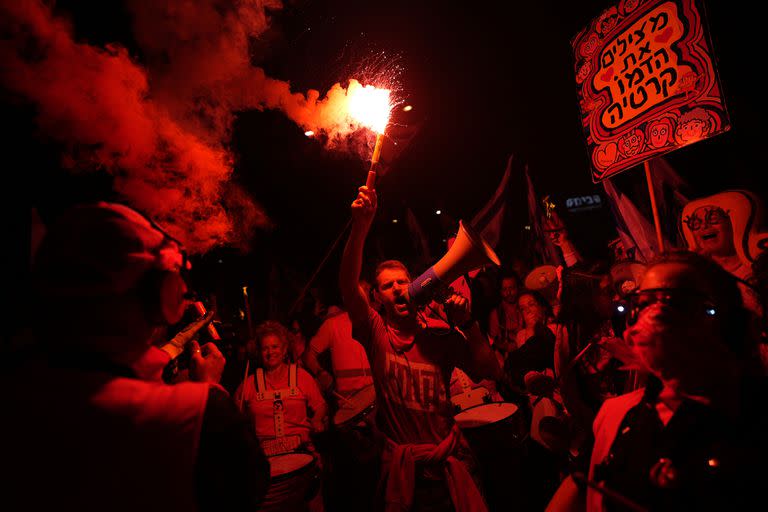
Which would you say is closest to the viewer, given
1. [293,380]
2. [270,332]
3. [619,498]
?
[619,498]

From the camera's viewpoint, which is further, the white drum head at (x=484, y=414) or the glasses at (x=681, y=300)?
the white drum head at (x=484, y=414)

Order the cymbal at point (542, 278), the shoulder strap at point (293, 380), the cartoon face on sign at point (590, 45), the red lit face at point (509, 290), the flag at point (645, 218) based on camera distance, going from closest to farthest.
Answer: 1. the cartoon face on sign at point (590, 45)
2. the shoulder strap at point (293, 380)
3. the flag at point (645, 218)
4. the cymbal at point (542, 278)
5. the red lit face at point (509, 290)

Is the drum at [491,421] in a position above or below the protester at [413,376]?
below

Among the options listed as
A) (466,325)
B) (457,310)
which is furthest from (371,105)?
(466,325)

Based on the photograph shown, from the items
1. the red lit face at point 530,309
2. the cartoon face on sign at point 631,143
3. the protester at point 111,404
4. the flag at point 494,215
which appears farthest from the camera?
the flag at point 494,215

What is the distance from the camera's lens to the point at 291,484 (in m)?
3.81

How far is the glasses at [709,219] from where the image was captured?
161 inches

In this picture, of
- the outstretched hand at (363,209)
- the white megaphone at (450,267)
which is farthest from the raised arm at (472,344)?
the outstretched hand at (363,209)

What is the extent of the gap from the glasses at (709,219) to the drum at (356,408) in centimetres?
363

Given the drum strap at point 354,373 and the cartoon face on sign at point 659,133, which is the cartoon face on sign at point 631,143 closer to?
the cartoon face on sign at point 659,133

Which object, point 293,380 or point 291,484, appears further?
point 293,380

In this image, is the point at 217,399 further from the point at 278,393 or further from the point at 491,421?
the point at 278,393

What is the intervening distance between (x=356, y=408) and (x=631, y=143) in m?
4.01

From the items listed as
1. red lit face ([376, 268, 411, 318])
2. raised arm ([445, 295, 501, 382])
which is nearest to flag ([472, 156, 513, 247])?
red lit face ([376, 268, 411, 318])
